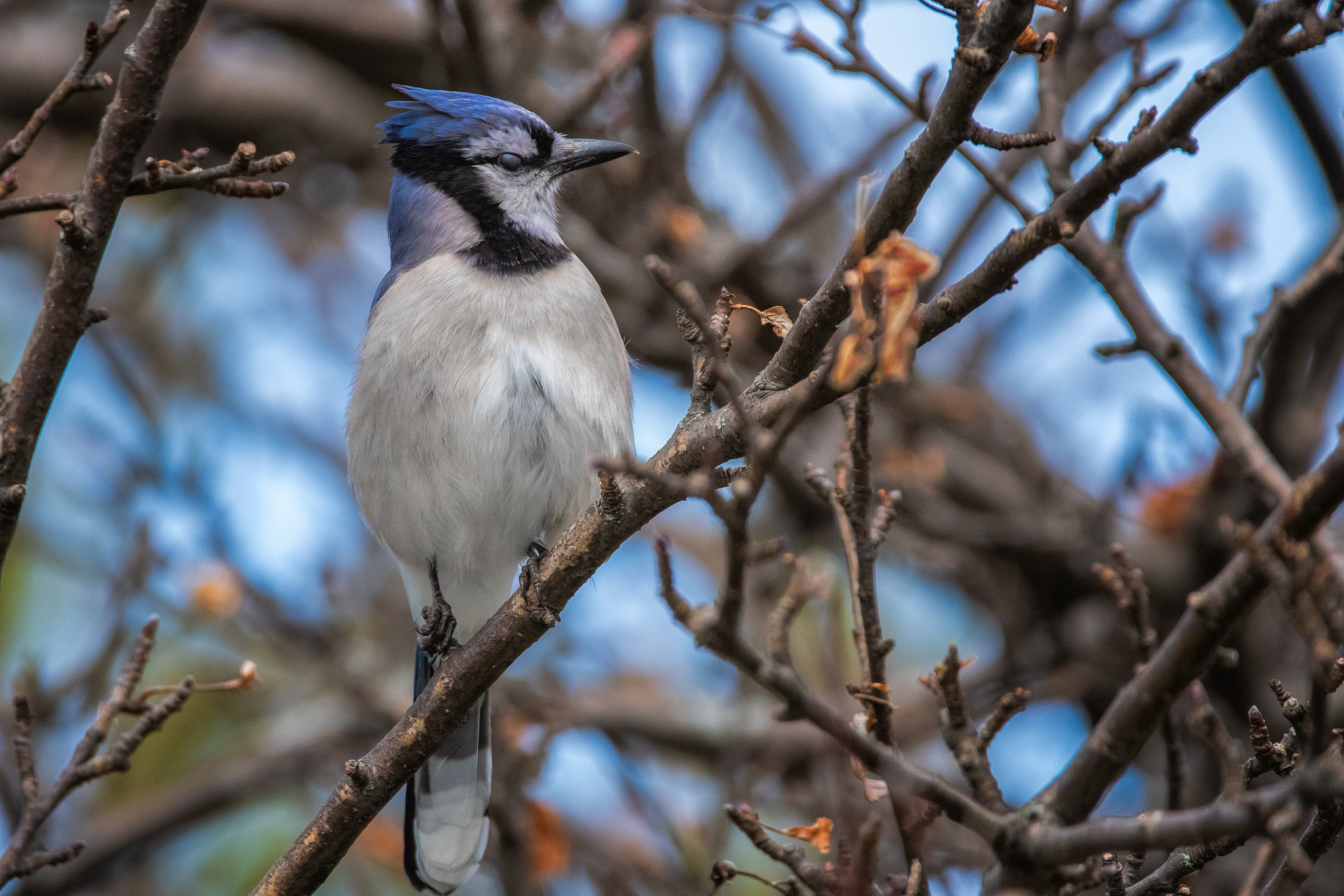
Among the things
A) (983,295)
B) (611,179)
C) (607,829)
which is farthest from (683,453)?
(607,829)

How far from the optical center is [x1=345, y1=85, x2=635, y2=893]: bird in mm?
3098

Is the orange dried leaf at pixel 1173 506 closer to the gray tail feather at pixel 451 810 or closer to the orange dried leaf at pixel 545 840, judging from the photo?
the orange dried leaf at pixel 545 840

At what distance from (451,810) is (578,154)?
1993 millimetres

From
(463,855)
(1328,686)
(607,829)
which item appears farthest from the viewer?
(607,829)

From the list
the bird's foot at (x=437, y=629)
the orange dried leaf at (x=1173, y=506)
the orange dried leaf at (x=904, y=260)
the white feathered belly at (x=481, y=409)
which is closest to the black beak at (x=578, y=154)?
the white feathered belly at (x=481, y=409)

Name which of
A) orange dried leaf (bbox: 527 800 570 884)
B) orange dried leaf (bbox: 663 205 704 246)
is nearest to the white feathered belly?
orange dried leaf (bbox: 527 800 570 884)

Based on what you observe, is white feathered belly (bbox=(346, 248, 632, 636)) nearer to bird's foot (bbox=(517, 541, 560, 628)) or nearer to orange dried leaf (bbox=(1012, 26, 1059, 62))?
bird's foot (bbox=(517, 541, 560, 628))

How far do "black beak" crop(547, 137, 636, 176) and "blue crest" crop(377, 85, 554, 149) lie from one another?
0.23 ft

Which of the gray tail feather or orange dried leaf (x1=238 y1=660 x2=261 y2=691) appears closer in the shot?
orange dried leaf (x1=238 y1=660 x2=261 y2=691)

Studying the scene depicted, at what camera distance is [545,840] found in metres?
3.47

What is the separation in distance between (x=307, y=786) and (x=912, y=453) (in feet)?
8.48

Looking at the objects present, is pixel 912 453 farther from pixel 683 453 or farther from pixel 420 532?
pixel 683 453

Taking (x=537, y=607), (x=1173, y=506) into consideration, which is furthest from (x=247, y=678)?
(x=1173, y=506)

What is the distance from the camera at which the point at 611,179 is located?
180 inches
